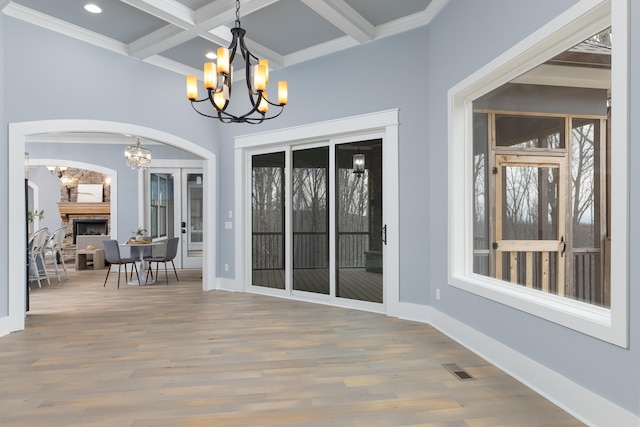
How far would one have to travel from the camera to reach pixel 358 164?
501 centimetres

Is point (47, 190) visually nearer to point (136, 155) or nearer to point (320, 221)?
point (136, 155)

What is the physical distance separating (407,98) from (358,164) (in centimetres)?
102

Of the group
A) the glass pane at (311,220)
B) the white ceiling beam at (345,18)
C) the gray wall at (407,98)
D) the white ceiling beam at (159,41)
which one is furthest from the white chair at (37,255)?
the white ceiling beam at (345,18)

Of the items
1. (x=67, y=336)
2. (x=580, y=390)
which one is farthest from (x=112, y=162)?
(x=580, y=390)

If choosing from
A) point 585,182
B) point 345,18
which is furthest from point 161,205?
point 585,182

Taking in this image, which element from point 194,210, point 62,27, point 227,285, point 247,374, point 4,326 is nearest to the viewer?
point 247,374

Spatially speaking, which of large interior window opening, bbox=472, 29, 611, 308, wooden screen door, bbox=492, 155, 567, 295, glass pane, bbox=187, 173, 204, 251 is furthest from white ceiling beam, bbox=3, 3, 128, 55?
wooden screen door, bbox=492, 155, 567, 295

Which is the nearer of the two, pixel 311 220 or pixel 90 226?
pixel 311 220

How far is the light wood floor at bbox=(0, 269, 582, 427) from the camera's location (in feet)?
7.54

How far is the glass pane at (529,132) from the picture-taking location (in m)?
3.76

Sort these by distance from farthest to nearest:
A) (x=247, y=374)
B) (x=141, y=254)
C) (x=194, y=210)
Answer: (x=194, y=210) < (x=141, y=254) < (x=247, y=374)

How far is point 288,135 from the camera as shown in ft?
18.1

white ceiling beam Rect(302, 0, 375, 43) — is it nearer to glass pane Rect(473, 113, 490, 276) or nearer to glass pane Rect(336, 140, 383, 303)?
glass pane Rect(336, 140, 383, 303)

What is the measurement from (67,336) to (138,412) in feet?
6.73
